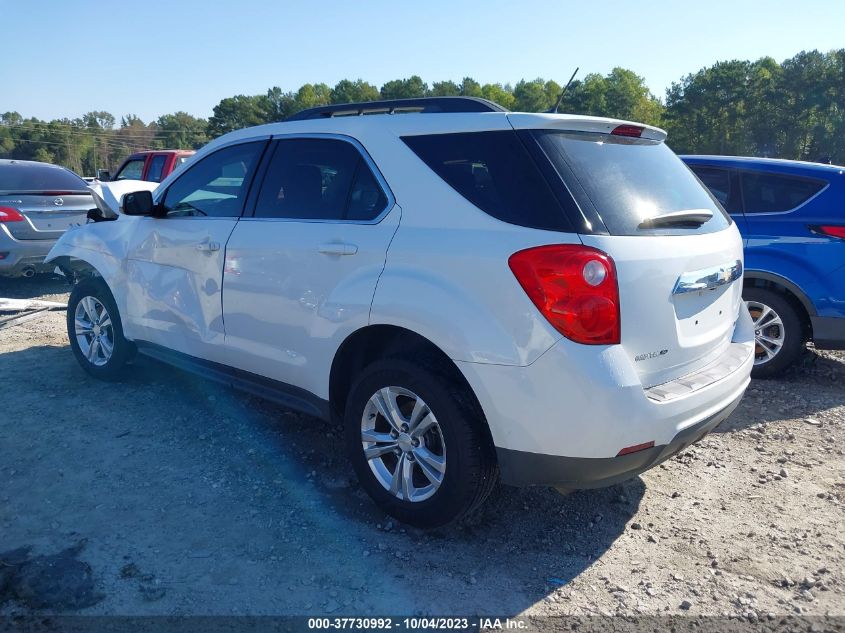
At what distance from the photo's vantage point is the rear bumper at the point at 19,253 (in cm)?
793

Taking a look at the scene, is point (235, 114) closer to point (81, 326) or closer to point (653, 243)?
point (81, 326)

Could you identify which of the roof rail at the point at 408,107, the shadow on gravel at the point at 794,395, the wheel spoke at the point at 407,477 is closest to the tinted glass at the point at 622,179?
the roof rail at the point at 408,107

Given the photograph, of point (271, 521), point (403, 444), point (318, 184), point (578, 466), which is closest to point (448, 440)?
point (403, 444)

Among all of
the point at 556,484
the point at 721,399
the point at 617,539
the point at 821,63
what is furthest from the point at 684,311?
the point at 821,63

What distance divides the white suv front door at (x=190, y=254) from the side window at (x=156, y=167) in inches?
360

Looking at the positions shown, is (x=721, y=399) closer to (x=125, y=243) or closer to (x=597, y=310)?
(x=597, y=310)

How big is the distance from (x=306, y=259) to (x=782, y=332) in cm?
401

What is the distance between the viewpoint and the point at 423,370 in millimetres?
2900

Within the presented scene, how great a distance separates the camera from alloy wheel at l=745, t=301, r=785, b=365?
5.38 metres

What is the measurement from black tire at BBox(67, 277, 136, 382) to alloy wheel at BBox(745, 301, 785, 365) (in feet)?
16.2

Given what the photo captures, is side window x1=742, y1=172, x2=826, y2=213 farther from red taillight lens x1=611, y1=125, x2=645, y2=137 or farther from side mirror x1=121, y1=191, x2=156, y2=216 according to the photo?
side mirror x1=121, y1=191, x2=156, y2=216

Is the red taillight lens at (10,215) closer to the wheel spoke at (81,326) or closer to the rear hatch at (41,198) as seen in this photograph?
the rear hatch at (41,198)

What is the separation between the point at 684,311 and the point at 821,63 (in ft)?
185

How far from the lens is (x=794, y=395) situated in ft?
16.8
